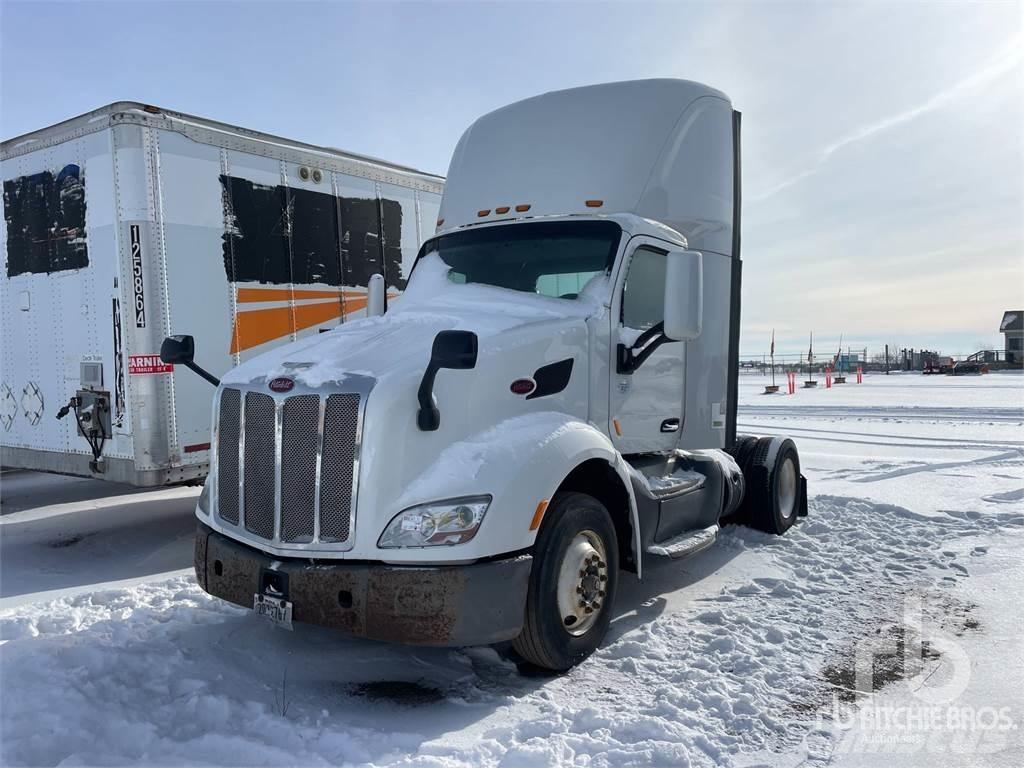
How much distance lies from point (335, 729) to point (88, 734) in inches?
42.2

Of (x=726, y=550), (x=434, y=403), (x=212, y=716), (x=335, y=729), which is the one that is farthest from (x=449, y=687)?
(x=726, y=550)

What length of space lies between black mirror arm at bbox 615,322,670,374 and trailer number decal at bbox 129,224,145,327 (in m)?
4.26

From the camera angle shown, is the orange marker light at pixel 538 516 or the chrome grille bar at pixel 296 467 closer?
the chrome grille bar at pixel 296 467

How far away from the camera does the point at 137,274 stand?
6715mm

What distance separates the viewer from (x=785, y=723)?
370 cm

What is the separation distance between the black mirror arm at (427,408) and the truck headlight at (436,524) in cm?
40

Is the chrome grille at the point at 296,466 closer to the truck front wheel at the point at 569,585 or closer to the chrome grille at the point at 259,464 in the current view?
the chrome grille at the point at 259,464

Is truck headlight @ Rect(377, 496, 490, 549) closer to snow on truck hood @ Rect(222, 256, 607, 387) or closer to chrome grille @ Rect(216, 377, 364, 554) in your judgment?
chrome grille @ Rect(216, 377, 364, 554)

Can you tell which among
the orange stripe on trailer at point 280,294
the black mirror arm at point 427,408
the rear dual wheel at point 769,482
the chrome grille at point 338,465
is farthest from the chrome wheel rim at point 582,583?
the orange stripe on trailer at point 280,294

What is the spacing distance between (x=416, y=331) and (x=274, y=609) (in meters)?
1.74

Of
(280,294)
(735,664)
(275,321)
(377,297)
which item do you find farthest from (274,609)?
(280,294)

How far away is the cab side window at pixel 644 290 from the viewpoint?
17.8 feet

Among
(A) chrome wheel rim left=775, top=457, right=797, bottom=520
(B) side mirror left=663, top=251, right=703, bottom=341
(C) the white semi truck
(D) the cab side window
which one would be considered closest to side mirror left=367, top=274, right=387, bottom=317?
(C) the white semi truck

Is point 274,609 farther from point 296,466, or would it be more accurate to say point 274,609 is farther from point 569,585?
point 569,585
